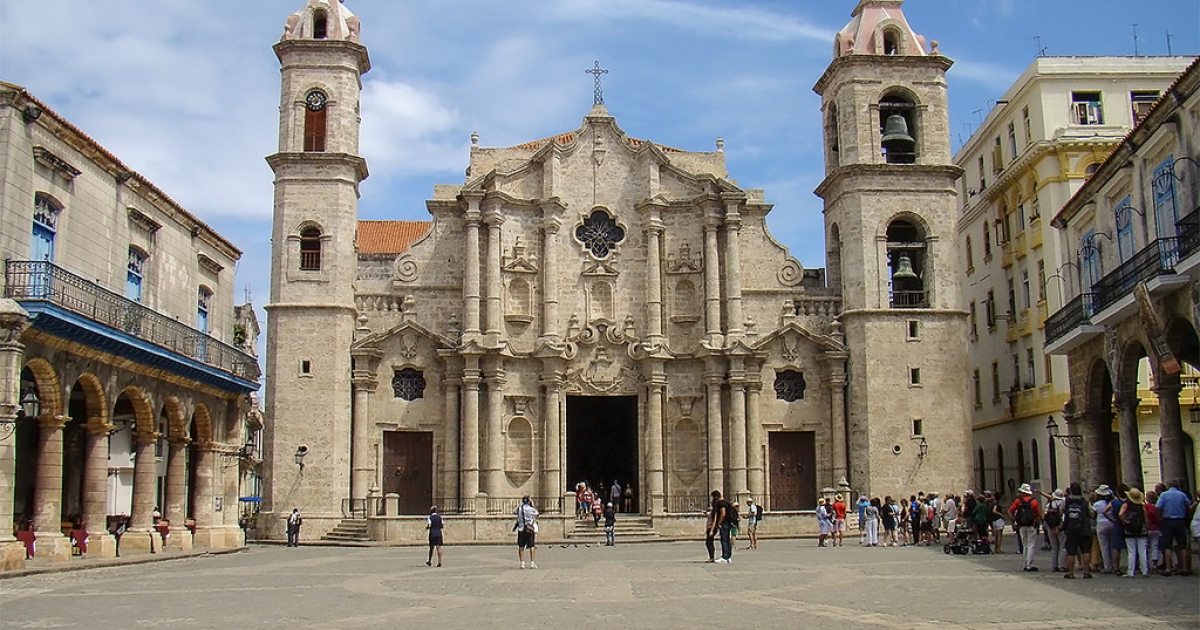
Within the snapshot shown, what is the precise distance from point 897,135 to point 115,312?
2471cm

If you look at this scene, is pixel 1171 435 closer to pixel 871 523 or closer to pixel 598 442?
pixel 871 523

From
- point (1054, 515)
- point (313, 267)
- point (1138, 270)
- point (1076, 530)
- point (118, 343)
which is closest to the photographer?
point (1076, 530)

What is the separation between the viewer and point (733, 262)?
38.5m

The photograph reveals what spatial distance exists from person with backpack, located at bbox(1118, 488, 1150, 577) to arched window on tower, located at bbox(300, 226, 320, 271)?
25758 mm

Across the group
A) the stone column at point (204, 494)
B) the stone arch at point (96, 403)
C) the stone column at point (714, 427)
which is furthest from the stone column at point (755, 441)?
the stone arch at point (96, 403)

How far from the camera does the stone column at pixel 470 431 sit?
36.2 m

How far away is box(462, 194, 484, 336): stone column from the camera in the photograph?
37375 millimetres

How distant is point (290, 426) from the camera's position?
35.2 meters

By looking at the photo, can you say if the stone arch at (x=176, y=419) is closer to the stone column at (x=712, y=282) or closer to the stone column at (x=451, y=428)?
the stone column at (x=451, y=428)

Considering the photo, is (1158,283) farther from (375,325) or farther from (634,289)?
(375,325)

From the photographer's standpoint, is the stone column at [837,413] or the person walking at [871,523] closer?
the person walking at [871,523]

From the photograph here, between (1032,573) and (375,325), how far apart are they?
2368 cm

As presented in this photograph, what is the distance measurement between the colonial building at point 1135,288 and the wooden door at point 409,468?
1941 centimetres

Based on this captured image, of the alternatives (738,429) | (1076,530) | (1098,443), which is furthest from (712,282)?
(1076,530)
